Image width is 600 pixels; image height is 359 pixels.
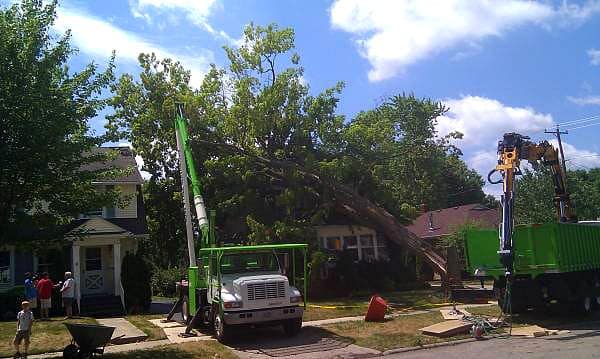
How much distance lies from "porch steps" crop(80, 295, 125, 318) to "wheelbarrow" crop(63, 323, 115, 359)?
9.84 m

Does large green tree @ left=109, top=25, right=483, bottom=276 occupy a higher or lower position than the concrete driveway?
higher

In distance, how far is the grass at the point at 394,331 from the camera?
13665 mm

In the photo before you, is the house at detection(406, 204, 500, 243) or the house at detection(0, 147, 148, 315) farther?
the house at detection(406, 204, 500, 243)

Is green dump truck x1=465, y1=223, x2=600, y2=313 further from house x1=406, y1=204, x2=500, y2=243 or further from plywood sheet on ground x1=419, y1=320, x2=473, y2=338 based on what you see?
house x1=406, y1=204, x2=500, y2=243

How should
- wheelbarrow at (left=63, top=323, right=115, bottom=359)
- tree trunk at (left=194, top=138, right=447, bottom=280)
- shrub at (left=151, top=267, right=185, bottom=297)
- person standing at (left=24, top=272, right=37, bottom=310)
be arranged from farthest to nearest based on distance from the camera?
shrub at (left=151, top=267, right=185, bottom=297) → tree trunk at (left=194, top=138, right=447, bottom=280) → person standing at (left=24, top=272, right=37, bottom=310) → wheelbarrow at (left=63, top=323, right=115, bottom=359)

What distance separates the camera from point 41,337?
49.8 feet

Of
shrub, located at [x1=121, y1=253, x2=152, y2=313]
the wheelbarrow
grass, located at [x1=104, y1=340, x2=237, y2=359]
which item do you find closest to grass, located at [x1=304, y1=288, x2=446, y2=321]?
grass, located at [x1=104, y1=340, x2=237, y2=359]

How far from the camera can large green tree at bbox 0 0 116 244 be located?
1124cm

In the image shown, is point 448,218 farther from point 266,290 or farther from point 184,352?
point 184,352

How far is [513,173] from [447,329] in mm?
4849

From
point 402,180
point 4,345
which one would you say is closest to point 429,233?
point 402,180

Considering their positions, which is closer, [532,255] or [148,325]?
[532,255]

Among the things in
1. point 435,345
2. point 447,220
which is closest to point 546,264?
point 435,345

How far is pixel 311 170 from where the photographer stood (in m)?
24.7
